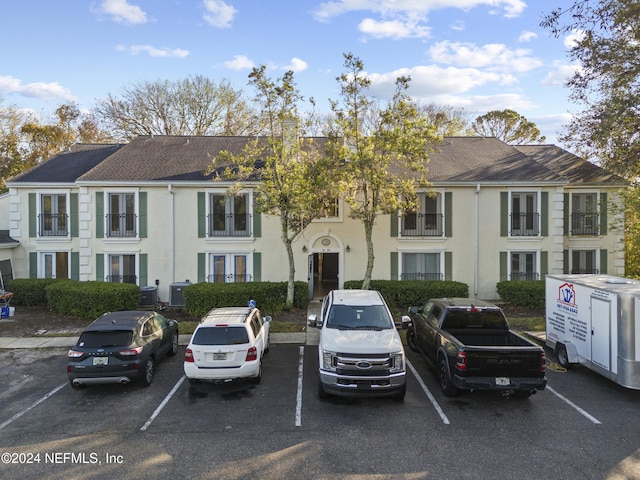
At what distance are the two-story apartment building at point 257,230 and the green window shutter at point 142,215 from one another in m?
0.04

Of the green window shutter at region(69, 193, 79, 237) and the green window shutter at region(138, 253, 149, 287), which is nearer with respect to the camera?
the green window shutter at region(138, 253, 149, 287)

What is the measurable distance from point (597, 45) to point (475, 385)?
39.5ft

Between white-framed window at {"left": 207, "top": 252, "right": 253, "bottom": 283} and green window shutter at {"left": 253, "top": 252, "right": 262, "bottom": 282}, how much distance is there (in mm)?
154

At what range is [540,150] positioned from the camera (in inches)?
910

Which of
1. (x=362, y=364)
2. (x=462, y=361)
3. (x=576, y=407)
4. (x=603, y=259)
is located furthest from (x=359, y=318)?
(x=603, y=259)

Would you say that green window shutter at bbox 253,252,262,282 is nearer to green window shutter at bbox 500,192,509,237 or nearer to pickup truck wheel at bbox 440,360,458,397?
pickup truck wheel at bbox 440,360,458,397

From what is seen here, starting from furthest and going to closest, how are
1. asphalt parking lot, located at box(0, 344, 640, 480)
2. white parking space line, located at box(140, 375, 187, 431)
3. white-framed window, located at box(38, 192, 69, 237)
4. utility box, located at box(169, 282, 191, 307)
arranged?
white-framed window, located at box(38, 192, 69, 237)
utility box, located at box(169, 282, 191, 307)
white parking space line, located at box(140, 375, 187, 431)
asphalt parking lot, located at box(0, 344, 640, 480)

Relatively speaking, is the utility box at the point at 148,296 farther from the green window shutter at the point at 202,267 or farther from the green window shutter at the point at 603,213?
the green window shutter at the point at 603,213

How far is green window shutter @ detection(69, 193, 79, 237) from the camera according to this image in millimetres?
19156

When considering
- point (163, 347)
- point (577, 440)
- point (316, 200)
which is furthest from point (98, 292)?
point (577, 440)

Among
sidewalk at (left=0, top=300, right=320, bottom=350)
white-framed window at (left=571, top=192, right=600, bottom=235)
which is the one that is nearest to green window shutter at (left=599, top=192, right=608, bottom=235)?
white-framed window at (left=571, top=192, right=600, bottom=235)

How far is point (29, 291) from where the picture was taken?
59.3 feet

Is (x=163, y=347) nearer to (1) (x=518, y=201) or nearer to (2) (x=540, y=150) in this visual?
(1) (x=518, y=201)

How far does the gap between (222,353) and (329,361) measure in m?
2.39
